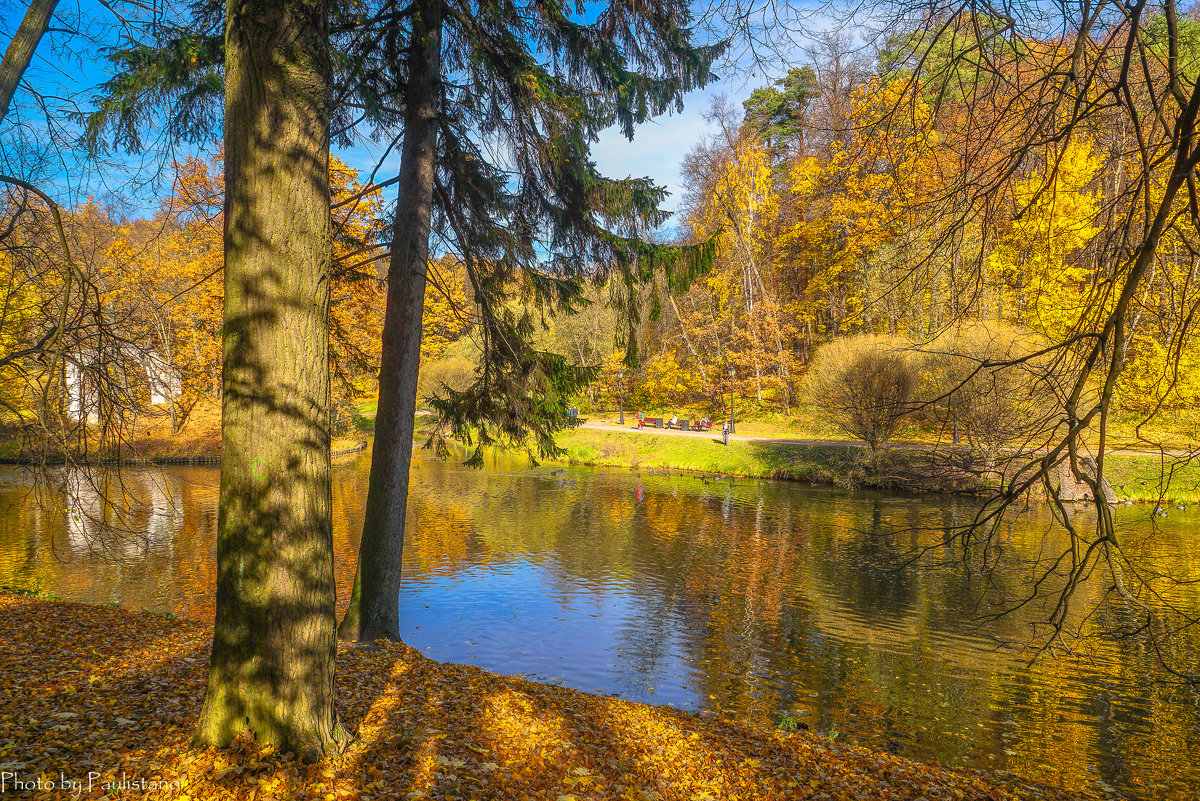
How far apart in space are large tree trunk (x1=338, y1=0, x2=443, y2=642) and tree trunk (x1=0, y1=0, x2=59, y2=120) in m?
3.39

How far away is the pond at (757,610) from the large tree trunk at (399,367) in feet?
5.59

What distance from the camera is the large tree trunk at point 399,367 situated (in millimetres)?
7234

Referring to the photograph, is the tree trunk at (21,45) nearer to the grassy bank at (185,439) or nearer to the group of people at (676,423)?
the grassy bank at (185,439)

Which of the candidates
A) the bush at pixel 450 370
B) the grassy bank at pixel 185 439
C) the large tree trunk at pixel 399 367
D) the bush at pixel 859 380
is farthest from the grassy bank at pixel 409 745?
the bush at pixel 450 370

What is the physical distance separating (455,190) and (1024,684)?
924 centimetres

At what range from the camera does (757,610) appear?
35.7ft

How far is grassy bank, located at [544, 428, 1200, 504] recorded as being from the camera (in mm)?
20281

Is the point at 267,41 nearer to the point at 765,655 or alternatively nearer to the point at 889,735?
the point at 889,735

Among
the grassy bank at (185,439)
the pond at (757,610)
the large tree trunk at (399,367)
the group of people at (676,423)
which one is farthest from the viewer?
the group of people at (676,423)

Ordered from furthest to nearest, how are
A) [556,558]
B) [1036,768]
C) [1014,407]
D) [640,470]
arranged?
[640,470]
[1014,407]
[556,558]
[1036,768]

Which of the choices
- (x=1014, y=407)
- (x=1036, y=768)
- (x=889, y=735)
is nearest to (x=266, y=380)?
(x=889, y=735)

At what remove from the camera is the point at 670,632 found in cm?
974

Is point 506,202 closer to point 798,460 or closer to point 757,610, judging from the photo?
point 757,610

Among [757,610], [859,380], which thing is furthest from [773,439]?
[757,610]
